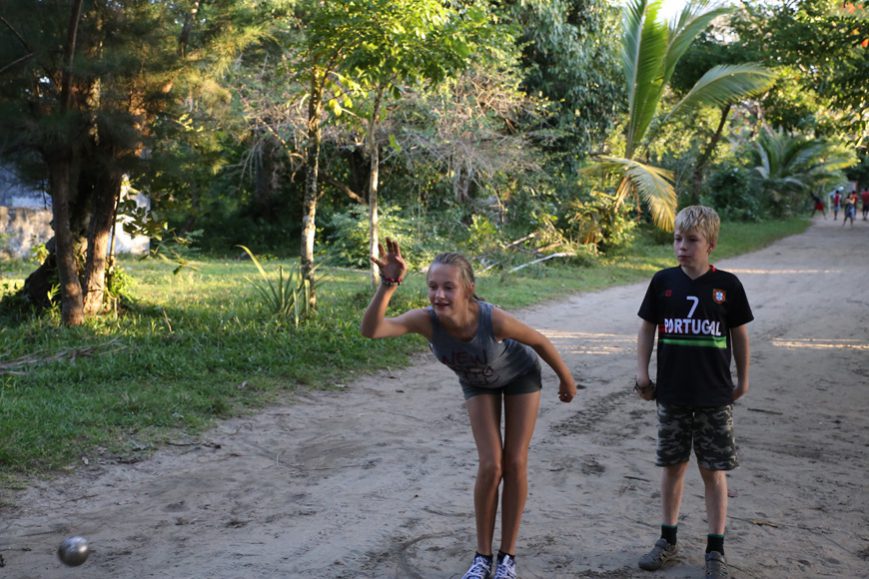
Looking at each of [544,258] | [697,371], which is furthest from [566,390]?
[544,258]

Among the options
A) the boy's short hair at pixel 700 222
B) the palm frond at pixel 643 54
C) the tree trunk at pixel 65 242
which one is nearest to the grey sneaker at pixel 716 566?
the boy's short hair at pixel 700 222

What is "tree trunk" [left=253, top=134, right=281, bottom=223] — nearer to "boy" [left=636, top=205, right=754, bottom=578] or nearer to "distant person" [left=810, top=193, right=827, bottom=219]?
"boy" [left=636, top=205, right=754, bottom=578]

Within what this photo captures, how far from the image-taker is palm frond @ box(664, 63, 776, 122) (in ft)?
61.0

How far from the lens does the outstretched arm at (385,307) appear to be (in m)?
4.05

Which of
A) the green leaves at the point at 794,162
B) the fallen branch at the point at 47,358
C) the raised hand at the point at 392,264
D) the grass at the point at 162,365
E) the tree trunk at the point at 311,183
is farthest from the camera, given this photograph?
the green leaves at the point at 794,162

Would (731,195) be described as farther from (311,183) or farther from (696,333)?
(696,333)

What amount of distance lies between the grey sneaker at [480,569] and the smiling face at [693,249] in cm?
167

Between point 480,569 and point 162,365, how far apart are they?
4918mm

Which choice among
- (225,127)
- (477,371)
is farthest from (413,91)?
(477,371)

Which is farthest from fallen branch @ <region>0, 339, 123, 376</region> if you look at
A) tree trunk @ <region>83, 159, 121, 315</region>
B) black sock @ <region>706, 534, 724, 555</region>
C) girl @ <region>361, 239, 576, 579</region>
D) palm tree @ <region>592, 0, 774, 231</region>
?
palm tree @ <region>592, 0, 774, 231</region>

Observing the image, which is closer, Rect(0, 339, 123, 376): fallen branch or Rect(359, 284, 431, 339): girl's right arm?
Rect(359, 284, 431, 339): girl's right arm

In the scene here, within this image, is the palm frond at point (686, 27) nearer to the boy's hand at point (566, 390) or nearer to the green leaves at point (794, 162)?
the boy's hand at point (566, 390)

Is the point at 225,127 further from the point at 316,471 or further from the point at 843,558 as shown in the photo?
the point at 843,558

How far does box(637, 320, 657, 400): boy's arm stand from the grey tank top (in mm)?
596
